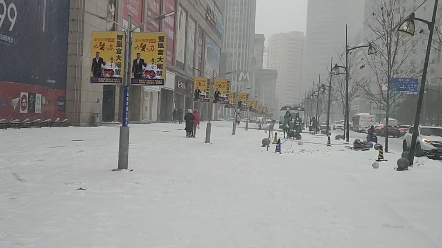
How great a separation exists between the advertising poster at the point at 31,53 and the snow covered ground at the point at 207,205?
442 inches

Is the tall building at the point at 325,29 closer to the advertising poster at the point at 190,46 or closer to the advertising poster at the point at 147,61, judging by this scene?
the advertising poster at the point at 190,46

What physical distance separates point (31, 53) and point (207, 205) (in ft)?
65.8

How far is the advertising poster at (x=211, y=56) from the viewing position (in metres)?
65.5

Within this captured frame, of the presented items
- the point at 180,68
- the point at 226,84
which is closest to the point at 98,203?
the point at 226,84

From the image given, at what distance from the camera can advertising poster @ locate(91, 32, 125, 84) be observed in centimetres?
1042

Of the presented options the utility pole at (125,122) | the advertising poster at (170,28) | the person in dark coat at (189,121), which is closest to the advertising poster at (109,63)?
the utility pole at (125,122)

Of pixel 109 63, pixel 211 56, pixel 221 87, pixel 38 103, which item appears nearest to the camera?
pixel 109 63

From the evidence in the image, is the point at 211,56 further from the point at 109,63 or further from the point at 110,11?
the point at 109,63

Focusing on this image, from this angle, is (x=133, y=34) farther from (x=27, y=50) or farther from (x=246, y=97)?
(x=246, y=97)

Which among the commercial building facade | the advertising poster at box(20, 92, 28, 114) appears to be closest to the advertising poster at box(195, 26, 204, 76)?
the commercial building facade

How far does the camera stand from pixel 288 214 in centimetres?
630

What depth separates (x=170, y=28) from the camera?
44844mm

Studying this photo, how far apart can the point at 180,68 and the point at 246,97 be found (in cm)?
1054

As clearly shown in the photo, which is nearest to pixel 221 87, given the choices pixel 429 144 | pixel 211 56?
pixel 429 144
